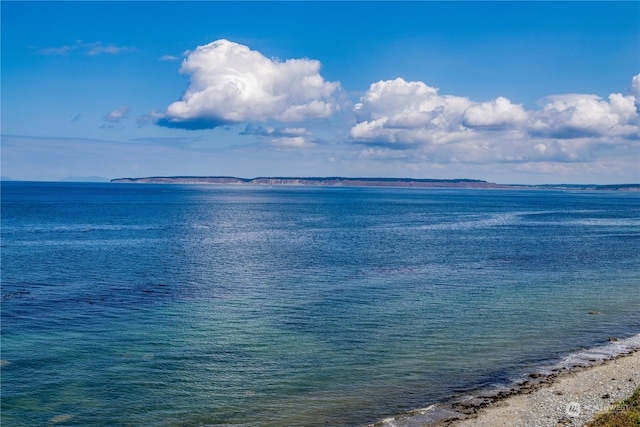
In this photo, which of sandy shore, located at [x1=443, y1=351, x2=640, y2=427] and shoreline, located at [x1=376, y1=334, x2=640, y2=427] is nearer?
sandy shore, located at [x1=443, y1=351, x2=640, y2=427]

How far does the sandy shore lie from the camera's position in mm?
23156

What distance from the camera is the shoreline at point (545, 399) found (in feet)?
→ 76.7

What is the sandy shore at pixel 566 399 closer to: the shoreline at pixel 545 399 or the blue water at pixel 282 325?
the shoreline at pixel 545 399

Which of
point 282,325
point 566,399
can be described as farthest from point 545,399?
point 282,325

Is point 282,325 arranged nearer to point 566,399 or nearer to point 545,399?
point 545,399

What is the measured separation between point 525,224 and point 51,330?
358ft

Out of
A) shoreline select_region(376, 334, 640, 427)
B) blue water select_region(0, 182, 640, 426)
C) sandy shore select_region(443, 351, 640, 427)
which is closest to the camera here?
sandy shore select_region(443, 351, 640, 427)

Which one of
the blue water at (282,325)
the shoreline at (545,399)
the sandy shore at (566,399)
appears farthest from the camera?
the blue water at (282,325)

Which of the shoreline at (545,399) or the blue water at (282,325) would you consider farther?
the blue water at (282,325)

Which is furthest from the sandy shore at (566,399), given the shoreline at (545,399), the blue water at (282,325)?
the blue water at (282,325)

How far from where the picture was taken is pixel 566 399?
2525 cm

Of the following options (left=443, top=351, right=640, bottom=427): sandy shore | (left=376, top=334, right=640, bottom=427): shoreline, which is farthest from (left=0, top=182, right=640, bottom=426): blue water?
(left=443, top=351, right=640, bottom=427): sandy shore

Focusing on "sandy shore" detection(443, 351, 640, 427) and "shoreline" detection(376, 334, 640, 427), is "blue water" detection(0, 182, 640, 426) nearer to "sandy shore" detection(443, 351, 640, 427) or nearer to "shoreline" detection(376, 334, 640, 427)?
"shoreline" detection(376, 334, 640, 427)

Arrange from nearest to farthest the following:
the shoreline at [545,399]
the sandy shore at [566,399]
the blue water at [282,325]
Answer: the sandy shore at [566,399] < the shoreline at [545,399] < the blue water at [282,325]
